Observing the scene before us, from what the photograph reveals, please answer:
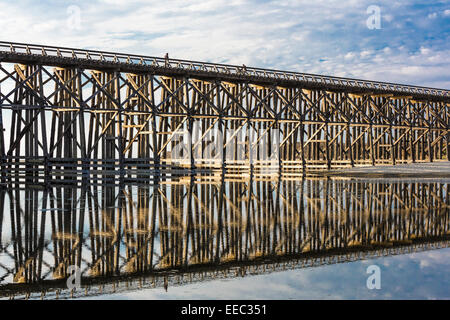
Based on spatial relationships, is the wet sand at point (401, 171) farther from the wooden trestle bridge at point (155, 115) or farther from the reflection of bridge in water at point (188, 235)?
the reflection of bridge in water at point (188, 235)

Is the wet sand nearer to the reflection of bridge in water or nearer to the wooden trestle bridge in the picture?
the wooden trestle bridge

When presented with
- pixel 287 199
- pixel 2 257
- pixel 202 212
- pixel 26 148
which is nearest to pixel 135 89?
pixel 26 148

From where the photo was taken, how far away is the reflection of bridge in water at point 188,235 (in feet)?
26.3

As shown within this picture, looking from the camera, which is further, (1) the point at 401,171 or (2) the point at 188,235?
(1) the point at 401,171

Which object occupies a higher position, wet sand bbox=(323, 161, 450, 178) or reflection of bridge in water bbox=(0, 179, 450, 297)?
wet sand bbox=(323, 161, 450, 178)

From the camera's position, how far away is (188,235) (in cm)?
1101

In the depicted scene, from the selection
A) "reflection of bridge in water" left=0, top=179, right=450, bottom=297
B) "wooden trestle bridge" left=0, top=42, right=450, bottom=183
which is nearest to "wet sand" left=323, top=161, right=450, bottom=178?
"wooden trestle bridge" left=0, top=42, right=450, bottom=183

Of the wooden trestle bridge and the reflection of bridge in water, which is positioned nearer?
the reflection of bridge in water

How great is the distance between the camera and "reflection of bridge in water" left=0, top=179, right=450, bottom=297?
802 cm

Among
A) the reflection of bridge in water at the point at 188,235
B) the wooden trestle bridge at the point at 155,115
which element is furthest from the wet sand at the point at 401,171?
the reflection of bridge in water at the point at 188,235

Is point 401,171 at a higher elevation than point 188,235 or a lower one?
higher

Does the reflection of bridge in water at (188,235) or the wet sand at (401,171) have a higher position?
the wet sand at (401,171)

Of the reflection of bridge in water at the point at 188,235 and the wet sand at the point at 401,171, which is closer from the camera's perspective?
the reflection of bridge in water at the point at 188,235
